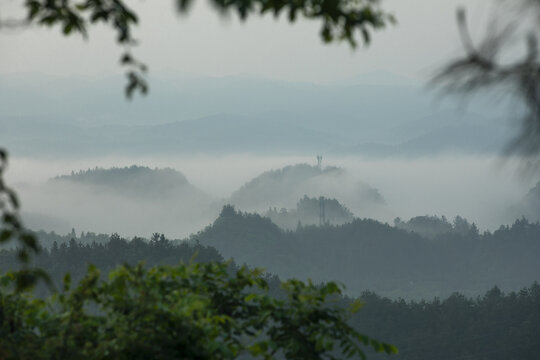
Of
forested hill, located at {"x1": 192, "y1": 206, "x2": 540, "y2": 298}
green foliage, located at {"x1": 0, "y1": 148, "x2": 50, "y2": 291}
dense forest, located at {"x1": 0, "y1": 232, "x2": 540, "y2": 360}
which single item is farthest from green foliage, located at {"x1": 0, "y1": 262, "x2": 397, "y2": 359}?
forested hill, located at {"x1": 192, "y1": 206, "x2": 540, "y2": 298}

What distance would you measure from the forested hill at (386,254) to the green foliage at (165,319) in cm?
12837

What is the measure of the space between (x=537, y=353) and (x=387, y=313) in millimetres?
11452

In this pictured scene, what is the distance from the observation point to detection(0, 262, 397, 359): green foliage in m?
5.89

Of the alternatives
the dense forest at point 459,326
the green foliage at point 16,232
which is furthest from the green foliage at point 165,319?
the dense forest at point 459,326

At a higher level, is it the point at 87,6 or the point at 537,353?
the point at 87,6

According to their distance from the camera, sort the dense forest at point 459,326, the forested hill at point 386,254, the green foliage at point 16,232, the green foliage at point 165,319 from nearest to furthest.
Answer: the green foliage at point 16,232, the green foliage at point 165,319, the dense forest at point 459,326, the forested hill at point 386,254

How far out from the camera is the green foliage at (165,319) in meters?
5.89

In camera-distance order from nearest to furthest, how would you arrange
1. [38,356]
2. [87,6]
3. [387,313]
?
[87,6]
[38,356]
[387,313]

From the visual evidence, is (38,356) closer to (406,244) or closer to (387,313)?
(387,313)

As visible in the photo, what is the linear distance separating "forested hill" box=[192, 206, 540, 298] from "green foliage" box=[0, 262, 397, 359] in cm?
12837

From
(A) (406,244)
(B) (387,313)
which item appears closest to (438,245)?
(A) (406,244)

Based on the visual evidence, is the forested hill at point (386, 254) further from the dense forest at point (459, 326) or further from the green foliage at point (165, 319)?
the green foliage at point (165, 319)

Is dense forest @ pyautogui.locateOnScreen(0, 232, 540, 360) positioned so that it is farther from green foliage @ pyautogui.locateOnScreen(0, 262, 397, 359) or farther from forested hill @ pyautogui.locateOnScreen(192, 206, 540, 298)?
forested hill @ pyautogui.locateOnScreen(192, 206, 540, 298)

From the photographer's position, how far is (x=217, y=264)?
6.85 m
